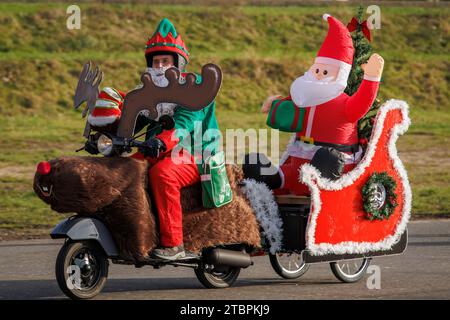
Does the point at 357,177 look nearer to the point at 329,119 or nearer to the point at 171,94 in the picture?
the point at 329,119

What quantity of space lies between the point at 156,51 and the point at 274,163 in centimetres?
171

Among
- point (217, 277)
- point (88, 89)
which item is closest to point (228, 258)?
point (217, 277)

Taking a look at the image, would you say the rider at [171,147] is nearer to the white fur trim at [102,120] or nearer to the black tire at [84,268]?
the white fur trim at [102,120]

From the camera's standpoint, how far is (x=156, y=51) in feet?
30.8

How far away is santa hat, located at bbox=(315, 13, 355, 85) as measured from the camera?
10094mm

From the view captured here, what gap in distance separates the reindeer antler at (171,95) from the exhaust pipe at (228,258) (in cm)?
126

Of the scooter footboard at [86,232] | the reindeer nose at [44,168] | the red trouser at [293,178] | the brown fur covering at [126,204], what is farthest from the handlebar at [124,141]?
the red trouser at [293,178]

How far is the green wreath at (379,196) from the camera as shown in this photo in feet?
32.4

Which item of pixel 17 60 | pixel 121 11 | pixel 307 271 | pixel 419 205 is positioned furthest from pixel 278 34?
pixel 307 271

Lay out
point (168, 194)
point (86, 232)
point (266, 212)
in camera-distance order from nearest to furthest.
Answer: point (86, 232) → point (168, 194) → point (266, 212)

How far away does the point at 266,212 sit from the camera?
9773 millimetres

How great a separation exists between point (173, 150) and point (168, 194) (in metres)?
0.38

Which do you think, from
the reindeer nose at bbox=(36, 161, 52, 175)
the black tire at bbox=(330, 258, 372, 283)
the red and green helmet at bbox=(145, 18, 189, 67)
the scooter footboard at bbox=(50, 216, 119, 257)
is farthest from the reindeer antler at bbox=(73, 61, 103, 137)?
the black tire at bbox=(330, 258, 372, 283)

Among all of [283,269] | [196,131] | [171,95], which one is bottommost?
[283,269]
